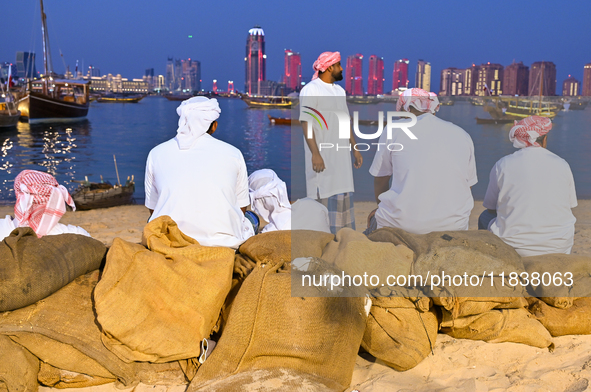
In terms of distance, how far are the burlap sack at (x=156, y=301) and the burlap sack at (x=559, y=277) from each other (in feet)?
5.59

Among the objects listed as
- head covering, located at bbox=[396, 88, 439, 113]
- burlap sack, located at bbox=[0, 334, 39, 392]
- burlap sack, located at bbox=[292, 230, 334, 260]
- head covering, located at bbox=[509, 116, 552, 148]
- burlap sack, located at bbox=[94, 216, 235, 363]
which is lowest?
burlap sack, located at bbox=[0, 334, 39, 392]

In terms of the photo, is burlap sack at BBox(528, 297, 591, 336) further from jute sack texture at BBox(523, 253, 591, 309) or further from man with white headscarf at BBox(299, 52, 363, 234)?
man with white headscarf at BBox(299, 52, 363, 234)

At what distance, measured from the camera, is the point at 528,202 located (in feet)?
9.48

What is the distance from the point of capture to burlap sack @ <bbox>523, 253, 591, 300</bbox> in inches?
107

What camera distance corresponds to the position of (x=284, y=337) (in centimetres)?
237

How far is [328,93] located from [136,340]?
227 centimetres

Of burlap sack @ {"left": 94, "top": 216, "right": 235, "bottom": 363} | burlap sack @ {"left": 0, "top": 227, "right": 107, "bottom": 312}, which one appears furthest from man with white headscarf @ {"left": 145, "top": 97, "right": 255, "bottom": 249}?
burlap sack @ {"left": 0, "top": 227, "right": 107, "bottom": 312}

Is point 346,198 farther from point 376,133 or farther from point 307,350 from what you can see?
point 307,350

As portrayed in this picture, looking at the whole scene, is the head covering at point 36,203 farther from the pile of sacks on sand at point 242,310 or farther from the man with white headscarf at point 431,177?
the man with white headscarf at point 431,177

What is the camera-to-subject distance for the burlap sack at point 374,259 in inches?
103

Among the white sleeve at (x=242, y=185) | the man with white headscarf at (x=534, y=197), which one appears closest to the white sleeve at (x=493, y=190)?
the man with white headscarf at (x=534, y=197)

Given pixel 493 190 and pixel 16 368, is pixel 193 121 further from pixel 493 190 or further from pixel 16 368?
pixel 493 190

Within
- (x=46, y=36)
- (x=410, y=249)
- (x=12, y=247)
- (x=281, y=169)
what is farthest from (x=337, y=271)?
(x=46, y=36)

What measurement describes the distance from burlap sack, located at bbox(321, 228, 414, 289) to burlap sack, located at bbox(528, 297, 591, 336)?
2.77 ft
